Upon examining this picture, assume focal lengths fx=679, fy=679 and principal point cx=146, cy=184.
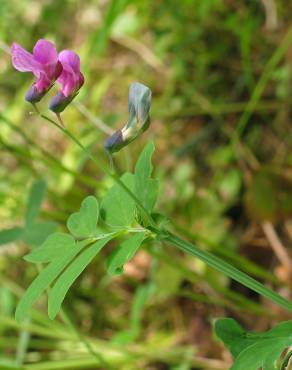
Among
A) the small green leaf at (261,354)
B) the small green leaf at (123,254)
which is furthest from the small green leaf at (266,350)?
the small green leaf at (123,254)

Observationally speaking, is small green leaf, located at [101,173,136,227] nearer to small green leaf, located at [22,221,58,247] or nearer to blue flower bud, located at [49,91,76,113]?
blue flower bud, located at [49,91,76,113]

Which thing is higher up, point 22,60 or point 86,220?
point 22,60

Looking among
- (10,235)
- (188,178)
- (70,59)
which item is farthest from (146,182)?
(188,178)

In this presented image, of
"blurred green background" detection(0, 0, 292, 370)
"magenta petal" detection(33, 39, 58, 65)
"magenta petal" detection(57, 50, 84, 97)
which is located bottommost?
"blurred green background" detection(0, 0, 292, 370)

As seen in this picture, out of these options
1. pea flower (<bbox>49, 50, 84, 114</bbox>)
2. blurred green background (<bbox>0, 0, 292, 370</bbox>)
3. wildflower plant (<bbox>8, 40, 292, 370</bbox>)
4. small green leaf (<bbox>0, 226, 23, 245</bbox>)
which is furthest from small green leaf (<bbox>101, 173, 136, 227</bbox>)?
blurred green background (<bbox>0, 0, 292, 370</bbox>)

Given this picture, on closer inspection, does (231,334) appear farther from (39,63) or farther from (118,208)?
(39,63)

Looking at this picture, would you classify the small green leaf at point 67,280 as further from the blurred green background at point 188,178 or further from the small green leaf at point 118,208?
the blurred green background at point 188,178
